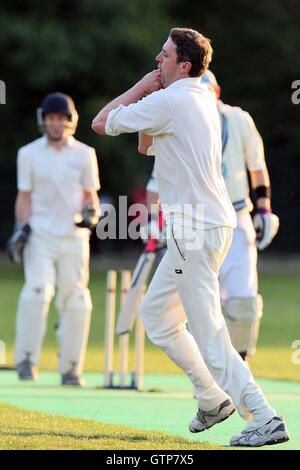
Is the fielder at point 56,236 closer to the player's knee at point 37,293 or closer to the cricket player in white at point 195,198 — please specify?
the player's knee at point 37,293

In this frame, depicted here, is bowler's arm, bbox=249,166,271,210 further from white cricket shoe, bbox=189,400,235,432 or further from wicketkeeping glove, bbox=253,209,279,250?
white cricket shoe, bbox=189,400,235,432

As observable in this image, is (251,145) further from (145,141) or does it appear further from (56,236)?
(56,236)

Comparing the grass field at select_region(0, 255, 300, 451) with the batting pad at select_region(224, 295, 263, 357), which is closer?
the grass field at select_region(0, 255, 300, 451)

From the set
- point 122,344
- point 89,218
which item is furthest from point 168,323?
point 89,218

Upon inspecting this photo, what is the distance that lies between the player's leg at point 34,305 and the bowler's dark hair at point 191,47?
418 centimetres

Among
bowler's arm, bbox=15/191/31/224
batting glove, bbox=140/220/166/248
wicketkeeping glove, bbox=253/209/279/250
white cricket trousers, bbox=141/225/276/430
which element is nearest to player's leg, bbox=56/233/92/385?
bowler's arm, bbox=15/191/31/224

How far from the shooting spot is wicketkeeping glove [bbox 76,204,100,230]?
1041 cm

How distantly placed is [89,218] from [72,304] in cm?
74

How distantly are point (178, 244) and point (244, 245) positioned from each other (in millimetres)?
2316

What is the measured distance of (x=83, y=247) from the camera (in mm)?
10742

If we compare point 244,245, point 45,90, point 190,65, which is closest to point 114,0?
point 45,90

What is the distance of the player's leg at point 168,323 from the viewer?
6770 millimetres

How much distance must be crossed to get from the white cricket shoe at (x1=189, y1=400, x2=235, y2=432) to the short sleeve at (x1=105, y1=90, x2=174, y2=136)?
4.85 ft
